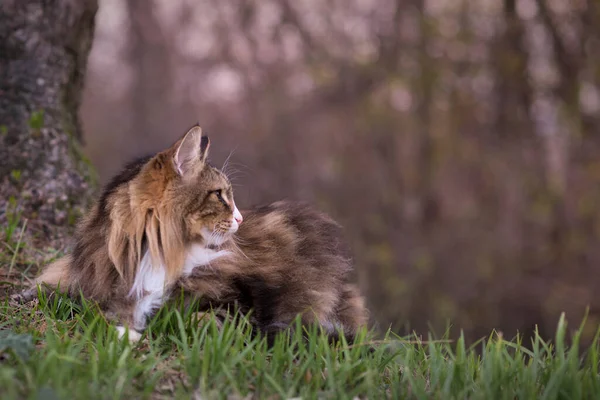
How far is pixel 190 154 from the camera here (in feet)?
12.1

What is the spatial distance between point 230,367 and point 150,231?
3.02 feet

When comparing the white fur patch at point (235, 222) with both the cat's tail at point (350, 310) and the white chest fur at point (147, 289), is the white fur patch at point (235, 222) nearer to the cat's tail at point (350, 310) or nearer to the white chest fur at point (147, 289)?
the white chest fur at point (147, 289)

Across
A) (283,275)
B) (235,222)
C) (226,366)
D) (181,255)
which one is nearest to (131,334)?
(181,255)

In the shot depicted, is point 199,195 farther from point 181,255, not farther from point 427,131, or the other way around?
point 427,131

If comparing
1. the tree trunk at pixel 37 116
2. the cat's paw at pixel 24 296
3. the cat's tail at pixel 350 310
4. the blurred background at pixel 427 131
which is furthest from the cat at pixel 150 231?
the blurred background at pixel 427 131

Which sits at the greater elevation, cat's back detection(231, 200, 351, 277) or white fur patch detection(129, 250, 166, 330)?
cat's back detection(231, 200, 351, 277)

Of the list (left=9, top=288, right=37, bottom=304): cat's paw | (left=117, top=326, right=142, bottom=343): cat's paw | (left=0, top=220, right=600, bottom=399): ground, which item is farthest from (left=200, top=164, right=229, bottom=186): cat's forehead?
(left=9, top=288, right=37, bottom=304): cat's paw

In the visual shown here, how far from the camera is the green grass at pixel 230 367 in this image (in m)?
2.81

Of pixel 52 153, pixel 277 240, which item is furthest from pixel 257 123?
pixel 277 240

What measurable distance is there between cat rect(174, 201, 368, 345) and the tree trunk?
1722mm

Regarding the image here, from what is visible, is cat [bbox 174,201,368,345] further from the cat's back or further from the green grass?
the green grass

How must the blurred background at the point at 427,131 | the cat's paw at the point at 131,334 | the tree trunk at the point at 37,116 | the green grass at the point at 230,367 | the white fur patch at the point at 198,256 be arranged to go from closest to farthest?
1. the green grass at the point at 230,367
2. the cat's paw at the point at 131,334
3. the white fur patch at the point at 198,256
4. the tree trunk at the point at 37,116
5. the blurred background at the point at 427,131

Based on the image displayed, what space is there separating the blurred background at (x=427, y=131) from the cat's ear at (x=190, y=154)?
25.8 feet

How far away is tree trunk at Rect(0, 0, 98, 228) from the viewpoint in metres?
5.11
